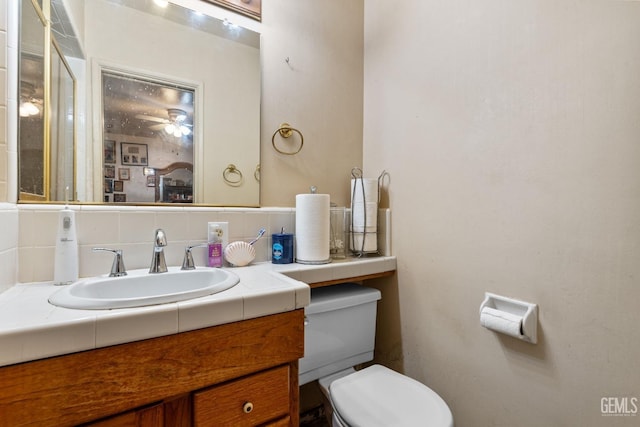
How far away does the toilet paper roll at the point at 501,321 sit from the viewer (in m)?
0.90

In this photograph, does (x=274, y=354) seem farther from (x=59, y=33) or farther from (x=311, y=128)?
(x=59, y=33)

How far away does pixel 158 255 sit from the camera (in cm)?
97

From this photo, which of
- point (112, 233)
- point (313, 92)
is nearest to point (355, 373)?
point (112, 233)

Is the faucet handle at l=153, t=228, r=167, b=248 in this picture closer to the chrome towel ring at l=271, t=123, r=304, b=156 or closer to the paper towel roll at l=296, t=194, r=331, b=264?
the paper towel roll at l=296, t=194, r=331, b=264

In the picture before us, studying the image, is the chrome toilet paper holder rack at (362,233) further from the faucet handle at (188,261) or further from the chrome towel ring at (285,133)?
the faucet handle at (188,261)

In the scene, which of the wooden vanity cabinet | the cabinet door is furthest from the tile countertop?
the cabinet door

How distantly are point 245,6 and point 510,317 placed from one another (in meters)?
1.62

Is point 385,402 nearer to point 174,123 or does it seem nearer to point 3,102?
point 174,123

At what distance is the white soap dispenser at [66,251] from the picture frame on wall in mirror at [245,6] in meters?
1.02

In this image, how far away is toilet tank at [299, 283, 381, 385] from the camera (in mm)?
1150

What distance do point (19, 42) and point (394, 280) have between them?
5.30ft

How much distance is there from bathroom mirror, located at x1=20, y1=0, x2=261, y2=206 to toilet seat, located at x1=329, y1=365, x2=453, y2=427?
2.74 ft

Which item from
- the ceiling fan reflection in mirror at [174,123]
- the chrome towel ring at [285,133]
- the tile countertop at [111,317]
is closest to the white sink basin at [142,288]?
the tile countertop at [111,317]

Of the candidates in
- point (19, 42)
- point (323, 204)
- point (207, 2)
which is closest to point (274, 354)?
point (323, 204)
